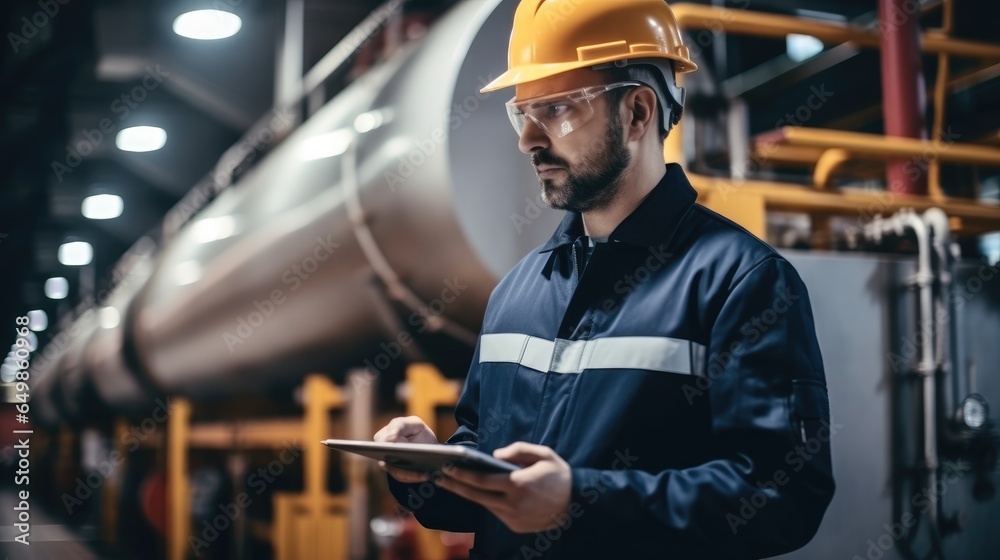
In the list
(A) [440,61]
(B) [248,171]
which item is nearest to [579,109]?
(A) [440,61]

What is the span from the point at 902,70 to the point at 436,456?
242 centimetres

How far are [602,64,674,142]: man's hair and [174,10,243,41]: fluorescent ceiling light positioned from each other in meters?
3.55

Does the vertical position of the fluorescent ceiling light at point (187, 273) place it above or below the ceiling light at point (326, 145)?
below

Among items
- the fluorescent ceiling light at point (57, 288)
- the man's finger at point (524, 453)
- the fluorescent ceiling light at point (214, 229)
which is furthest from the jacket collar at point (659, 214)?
the fluorescent ceiling light at point (57, 288)

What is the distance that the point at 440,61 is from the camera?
241 cm

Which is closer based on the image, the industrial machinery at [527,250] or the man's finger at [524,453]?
the man's finger at [524,453]

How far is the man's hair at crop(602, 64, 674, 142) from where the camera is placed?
4.61 ft

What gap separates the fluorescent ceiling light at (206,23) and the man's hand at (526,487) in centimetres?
389

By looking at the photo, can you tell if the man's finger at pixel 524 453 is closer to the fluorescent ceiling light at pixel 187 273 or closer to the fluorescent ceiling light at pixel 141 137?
the fluorescent ceiling light at pixel 187 273

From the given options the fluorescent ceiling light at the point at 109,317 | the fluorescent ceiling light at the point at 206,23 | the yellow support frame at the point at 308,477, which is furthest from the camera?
the fluorescent ceiling light at the point at 109,317

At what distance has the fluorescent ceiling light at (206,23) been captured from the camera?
4496mm

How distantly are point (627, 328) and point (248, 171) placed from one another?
380cm

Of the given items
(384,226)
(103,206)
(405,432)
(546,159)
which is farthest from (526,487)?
(103,206)

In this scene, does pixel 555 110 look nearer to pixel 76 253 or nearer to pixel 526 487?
pixel 526 487
